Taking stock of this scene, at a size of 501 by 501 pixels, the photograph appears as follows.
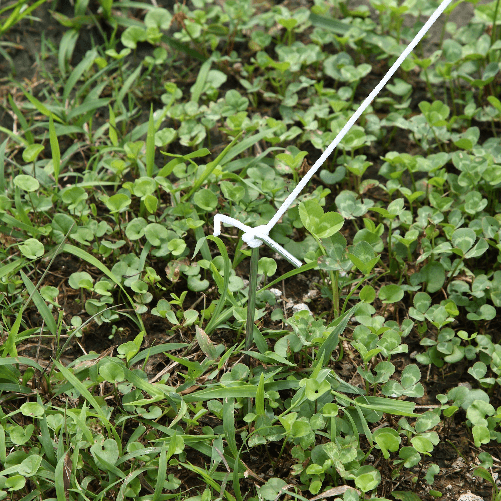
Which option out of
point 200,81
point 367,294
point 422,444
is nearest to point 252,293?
point 367,294

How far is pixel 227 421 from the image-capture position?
4.96 ft

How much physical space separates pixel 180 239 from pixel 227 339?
0.35 metres

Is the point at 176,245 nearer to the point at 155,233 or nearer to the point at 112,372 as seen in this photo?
the point at 155,233

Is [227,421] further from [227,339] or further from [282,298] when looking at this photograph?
[282,298]

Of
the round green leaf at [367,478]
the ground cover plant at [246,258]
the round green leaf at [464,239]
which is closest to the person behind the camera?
the round green leaf at [367,478]

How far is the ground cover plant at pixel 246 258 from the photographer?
154 centimetres

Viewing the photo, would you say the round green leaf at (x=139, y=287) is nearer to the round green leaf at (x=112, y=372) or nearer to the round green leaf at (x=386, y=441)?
the round green leaf at (x=112, y=372)

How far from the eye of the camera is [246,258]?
2.01 meters

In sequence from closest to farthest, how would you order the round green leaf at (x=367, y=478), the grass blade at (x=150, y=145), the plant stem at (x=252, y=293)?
the plant stem at (x=252, y=293) < the round green leaf at (x=367, y=478) < the grass blade at (x=150, y=145)

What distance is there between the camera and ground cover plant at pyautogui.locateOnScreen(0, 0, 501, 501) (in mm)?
1540

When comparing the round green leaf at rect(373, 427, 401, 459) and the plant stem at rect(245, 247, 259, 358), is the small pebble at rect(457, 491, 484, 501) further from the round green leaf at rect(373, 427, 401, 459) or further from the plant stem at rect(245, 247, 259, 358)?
the plant stem at rect(245, 247, 259, 358)

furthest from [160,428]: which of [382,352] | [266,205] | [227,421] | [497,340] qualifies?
[497,340]

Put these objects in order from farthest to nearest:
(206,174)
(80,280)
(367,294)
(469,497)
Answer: (206,174)
(80,280)
(367,294)
(469,497)

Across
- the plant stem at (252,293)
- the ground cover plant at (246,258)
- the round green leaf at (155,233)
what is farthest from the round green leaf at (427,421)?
the round green leaf at (155,233)
